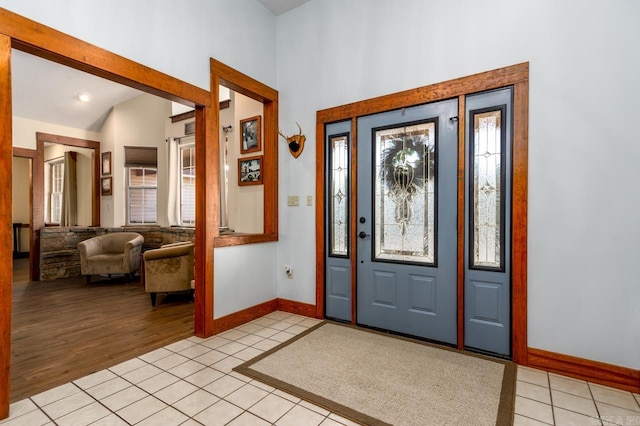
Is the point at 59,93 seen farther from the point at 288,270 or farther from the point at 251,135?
the point at 288,270

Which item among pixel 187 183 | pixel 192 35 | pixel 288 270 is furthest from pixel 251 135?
pixel 187 183

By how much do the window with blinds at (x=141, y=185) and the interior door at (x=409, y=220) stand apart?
186 inches

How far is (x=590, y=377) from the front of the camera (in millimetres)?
2168

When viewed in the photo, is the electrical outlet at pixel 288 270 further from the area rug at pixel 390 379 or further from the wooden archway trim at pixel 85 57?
the wooden archway trim at pixel 85 57

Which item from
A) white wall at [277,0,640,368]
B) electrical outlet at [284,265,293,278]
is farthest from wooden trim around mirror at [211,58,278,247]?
white wall at [277,0,640,368]

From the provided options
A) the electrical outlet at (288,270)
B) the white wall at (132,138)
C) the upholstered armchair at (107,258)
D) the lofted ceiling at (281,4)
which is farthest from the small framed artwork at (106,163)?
the electrical outlet at (288,270)

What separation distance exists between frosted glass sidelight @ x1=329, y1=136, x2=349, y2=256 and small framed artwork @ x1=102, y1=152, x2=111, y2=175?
5.17 m

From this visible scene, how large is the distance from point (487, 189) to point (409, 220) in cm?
72

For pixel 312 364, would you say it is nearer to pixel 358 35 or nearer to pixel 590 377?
pixel 590 377

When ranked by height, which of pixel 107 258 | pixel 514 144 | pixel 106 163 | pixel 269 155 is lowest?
pixel 107 258

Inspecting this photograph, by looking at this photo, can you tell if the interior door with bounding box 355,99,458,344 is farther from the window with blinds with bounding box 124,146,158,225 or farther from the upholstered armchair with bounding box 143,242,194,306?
the window with blinds with bounding box 124,146,158,225

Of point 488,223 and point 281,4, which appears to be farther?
point 281,4

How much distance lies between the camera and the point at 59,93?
5273mm

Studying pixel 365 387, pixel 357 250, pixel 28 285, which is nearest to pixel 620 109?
pixel 357 250
